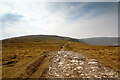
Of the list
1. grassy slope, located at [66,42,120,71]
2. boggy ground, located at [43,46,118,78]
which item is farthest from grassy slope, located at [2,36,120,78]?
boggy ground, located at [43,46,118,78]

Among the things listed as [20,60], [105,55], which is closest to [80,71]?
[105,55]

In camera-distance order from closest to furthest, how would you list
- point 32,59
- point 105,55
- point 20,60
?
point 32,59 < point 20,60 < point 105,55

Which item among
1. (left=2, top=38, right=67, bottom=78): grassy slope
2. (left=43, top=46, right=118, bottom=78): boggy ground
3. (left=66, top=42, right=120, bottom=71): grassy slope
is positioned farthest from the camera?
(left=66, top=42, right=120, bottom=71): grassy slope

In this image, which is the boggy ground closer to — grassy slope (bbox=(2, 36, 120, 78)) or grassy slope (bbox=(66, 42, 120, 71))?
grassy slope (bbox=(2, 36, 120, 78))

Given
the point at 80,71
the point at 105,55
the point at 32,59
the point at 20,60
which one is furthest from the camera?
the point at 105,55

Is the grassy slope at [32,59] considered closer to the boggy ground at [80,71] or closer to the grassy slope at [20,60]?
the grassy slope at [20,60]

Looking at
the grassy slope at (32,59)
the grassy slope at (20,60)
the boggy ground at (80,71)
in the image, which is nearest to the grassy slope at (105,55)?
the grassy slope at (32,59)

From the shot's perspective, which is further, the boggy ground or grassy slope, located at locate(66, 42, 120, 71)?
grassy slope, located at locate(66, 42, 120, 71)

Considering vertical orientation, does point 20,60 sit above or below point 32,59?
below

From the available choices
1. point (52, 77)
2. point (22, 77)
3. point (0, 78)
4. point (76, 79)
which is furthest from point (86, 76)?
point (0, 78)

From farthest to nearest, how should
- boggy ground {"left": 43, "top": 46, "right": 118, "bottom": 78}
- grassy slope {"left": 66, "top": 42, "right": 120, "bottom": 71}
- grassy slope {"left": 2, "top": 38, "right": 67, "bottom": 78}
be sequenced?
grassy slope {"left": 66, "top": 42, "right": 120, "bottom": 71} < grassy slope {"left": 2, "top": 38, "right": 67, "bottom": 78} < boggy ground {"left": 43, "top": 46, "right": 118, "bottom": 78}

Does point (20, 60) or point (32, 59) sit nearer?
point (32, 59)

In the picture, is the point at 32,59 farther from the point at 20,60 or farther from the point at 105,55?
the point at 105,55

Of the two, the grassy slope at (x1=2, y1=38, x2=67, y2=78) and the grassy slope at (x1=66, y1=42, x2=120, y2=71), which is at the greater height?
the grassy slope at (x1=66, y1=42, x2=120, y2=71)
